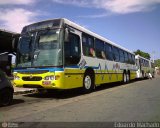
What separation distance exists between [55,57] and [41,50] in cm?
78

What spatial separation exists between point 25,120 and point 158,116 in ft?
11.5

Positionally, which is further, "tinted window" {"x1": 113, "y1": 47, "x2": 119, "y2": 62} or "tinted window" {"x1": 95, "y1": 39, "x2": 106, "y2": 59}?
"tinted window" {"x1": 113, "y1": 47, "x2": 119, "y2": 62}

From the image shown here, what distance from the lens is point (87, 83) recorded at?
14.2 m

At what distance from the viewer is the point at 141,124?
6.72 m

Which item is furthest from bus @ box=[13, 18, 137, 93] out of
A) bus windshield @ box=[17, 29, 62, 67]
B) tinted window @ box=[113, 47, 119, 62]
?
tinted window @ box=[113, 47, 119, 62]

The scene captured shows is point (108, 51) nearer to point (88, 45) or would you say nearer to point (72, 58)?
point (88, 45)

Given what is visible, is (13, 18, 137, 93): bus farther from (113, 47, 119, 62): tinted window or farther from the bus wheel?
(113, 47, 119, 62): tinted window

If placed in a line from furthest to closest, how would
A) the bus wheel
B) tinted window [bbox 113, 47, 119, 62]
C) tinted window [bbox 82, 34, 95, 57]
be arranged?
tinted window [bbox 113, 47, 119, 62], tinted window [bbox 82, 34, 95, 57], the bus wheel

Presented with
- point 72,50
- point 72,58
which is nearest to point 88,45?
point 72,50

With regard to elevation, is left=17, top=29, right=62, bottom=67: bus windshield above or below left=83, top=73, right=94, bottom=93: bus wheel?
above

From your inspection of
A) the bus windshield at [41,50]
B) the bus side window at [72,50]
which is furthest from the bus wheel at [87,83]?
the bus windshield at [41,50]

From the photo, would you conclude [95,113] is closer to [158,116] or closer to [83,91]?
[158,116]

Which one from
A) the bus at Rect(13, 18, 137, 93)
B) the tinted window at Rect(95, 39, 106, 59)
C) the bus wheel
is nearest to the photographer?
the bus at Rect(13, 18, 137, 93)

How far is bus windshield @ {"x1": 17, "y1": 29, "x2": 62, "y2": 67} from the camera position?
38.2 ft
